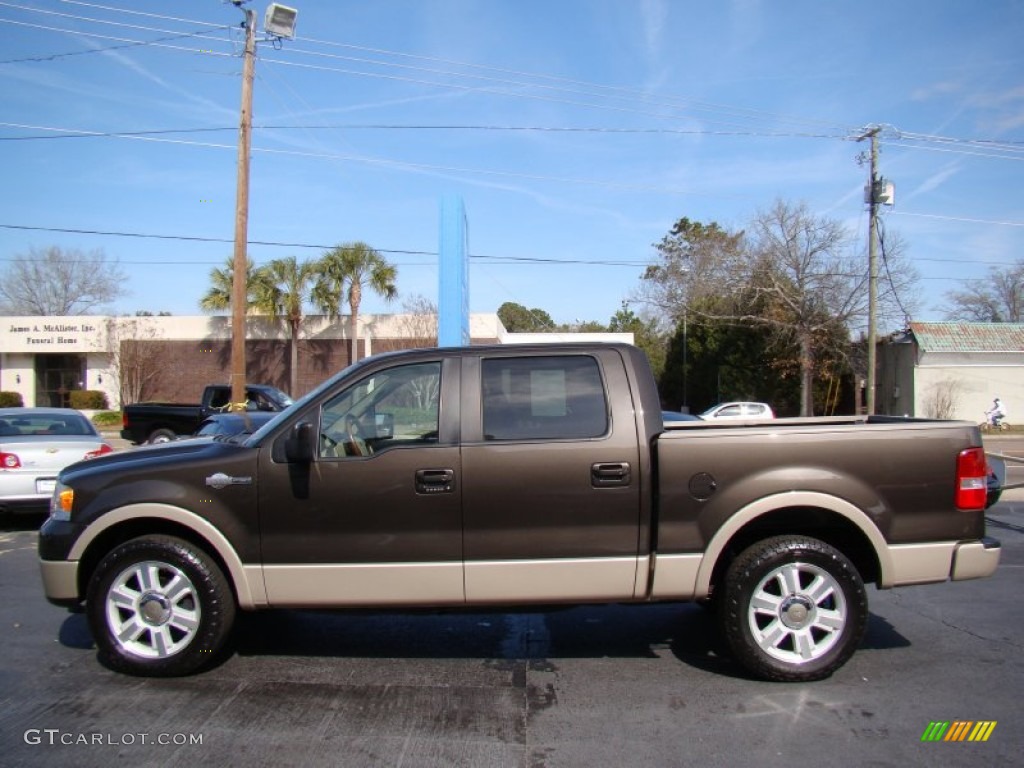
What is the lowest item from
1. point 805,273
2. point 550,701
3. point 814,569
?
point 550,701

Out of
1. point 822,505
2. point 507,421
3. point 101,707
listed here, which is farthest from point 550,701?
point 101,707

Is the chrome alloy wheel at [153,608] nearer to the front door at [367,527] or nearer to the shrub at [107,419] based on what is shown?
the front door at [367,527]

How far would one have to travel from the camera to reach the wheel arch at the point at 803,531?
4.28 m

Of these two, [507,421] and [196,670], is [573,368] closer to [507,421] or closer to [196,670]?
[507,421]

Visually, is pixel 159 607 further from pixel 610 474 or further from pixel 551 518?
pixel 610 474

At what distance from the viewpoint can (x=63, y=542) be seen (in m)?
4.44

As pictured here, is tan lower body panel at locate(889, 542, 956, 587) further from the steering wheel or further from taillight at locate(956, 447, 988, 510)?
the steering wheel

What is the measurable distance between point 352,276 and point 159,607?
31.1 metres

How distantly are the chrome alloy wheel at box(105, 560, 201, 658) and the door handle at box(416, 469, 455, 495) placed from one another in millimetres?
1449

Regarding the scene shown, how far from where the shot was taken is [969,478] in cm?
434

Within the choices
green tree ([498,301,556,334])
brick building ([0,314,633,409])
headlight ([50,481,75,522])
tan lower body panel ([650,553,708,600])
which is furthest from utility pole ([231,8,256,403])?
green tree ([498,301,556,334])

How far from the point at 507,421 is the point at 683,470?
3.42ft

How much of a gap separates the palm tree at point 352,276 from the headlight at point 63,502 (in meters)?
30.1

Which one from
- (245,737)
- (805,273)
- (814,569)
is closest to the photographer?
(245,737)
